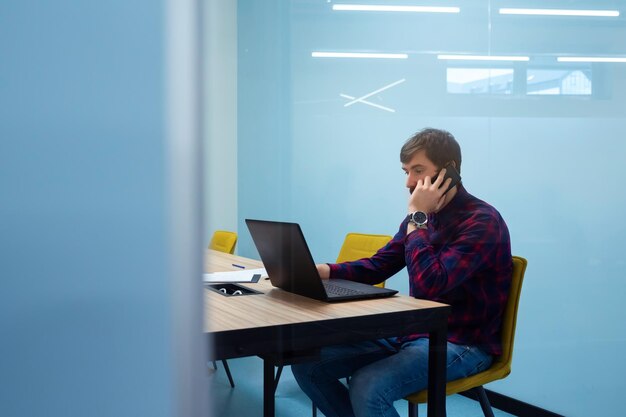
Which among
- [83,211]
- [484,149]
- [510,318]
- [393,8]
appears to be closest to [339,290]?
[510,318]

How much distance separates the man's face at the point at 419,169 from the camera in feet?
6.15

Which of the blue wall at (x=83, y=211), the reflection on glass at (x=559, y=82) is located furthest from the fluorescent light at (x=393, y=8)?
the blue wall at (x=83, y=211)

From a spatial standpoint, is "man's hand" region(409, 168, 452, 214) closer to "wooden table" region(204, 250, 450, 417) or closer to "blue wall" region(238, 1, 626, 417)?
"wooden table" region(204, 250, 450, 417)

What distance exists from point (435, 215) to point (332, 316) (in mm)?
626

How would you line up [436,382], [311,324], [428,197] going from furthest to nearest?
1. [428,197]
2. [436,382]
3. [311,324]

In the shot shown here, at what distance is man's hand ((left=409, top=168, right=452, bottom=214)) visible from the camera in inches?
70.8

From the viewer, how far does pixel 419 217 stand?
5.79ft

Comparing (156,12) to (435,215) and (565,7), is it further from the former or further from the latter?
(565,7)

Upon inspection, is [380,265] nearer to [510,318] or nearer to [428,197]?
[428,197]

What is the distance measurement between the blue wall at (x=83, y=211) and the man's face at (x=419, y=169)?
50.8 inches

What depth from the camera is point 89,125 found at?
25.9 inches

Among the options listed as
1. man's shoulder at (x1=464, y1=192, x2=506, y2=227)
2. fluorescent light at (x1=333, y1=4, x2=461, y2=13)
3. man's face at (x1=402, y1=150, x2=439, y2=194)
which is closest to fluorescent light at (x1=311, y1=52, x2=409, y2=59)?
fluorescent light at (x1=333, y1=4, x2=461, y2=13)

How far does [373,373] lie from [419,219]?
46 centimetres

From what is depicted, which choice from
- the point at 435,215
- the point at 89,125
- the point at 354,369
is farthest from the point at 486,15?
the point at 89,125
